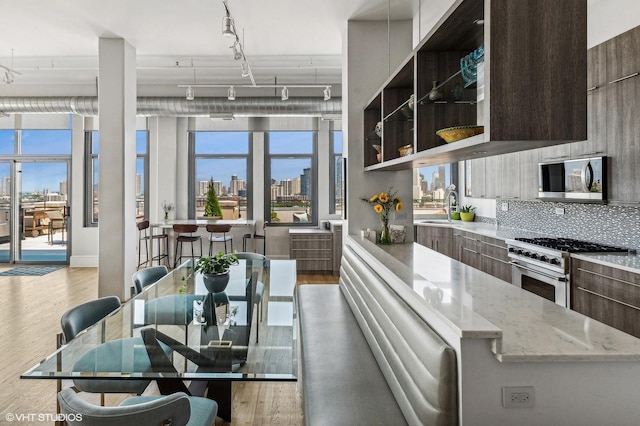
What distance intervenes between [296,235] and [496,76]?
6016mm

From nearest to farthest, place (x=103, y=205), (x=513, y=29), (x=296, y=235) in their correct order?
(x=513, y=29) < (x=103, y=205) < (x=296, y=235)

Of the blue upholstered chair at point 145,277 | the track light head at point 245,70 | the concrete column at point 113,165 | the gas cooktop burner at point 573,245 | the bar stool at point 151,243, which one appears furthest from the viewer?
the bar stool at point 151,243

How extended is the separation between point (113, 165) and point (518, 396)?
551 centimetres

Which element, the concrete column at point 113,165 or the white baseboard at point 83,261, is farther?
the white baseboard at point 83,261

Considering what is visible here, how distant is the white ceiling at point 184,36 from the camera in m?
4.62

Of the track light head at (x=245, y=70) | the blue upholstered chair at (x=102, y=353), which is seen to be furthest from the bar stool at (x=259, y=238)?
the blue upholstered chair at (x=102, y=353)

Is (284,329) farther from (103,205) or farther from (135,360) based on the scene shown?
(103,205)

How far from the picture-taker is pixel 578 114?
1714mm

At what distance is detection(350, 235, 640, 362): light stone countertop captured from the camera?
148 cm

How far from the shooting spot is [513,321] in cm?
178

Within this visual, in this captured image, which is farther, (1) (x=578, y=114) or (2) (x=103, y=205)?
(2) (x=103, y=205)

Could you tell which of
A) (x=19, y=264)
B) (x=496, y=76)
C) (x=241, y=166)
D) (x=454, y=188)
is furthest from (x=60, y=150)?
(x=496, y=76)

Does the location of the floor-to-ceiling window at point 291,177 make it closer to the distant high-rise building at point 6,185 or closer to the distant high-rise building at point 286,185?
the distant high-rise building at point 286,185

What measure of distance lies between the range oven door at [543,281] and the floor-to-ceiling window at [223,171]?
552 cm
